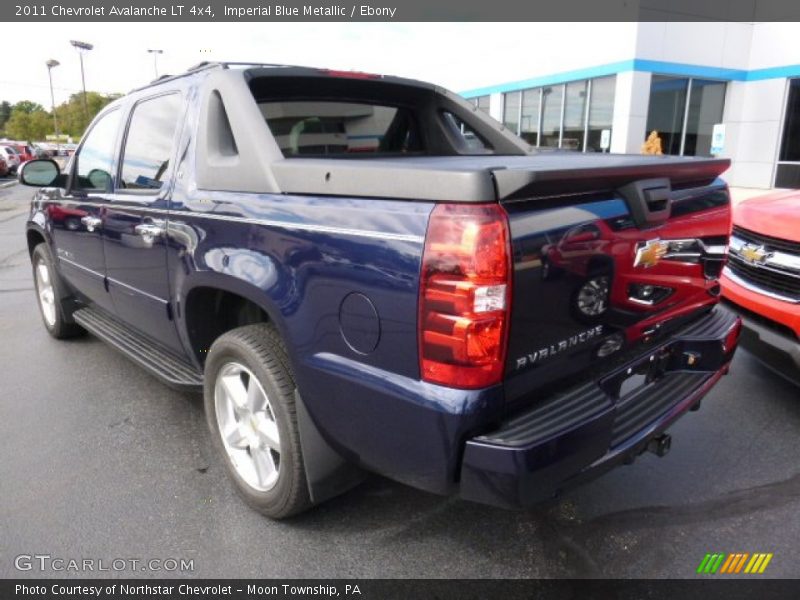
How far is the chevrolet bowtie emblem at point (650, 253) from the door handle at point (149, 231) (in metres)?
2.18

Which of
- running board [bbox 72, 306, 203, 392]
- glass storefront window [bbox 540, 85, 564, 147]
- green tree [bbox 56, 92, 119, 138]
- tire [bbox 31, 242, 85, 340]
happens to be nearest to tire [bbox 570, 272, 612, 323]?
running board [bbox 72, 306, 203, 392]

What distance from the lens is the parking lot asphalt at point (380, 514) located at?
2.46 m

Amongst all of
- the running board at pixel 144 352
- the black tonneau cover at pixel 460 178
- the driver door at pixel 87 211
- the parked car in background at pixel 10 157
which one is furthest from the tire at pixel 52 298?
the parked car in background at pixel 10 157

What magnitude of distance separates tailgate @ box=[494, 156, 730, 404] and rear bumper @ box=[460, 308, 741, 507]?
87 millimetres

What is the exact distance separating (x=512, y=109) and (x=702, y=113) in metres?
6.78

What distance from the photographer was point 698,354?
8.66ft

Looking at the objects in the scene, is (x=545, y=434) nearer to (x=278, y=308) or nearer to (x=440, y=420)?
(x=440, y=420)

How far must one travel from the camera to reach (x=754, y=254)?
370 cm

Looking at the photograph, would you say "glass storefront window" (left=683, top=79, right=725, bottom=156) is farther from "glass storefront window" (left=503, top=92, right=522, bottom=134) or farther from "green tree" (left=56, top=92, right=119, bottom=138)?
"green tree" (left=56, top=92, right=119, bottom=138)

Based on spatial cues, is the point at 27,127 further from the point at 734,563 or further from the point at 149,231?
the point at 734,563

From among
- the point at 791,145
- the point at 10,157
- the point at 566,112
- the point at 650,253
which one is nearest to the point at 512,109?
the point at 566,112

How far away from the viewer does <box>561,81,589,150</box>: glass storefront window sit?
18453 millimetres

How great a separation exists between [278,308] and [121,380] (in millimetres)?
2589

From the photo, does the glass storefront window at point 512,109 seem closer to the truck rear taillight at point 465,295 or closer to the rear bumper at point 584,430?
the rear bumper at point 584,430
